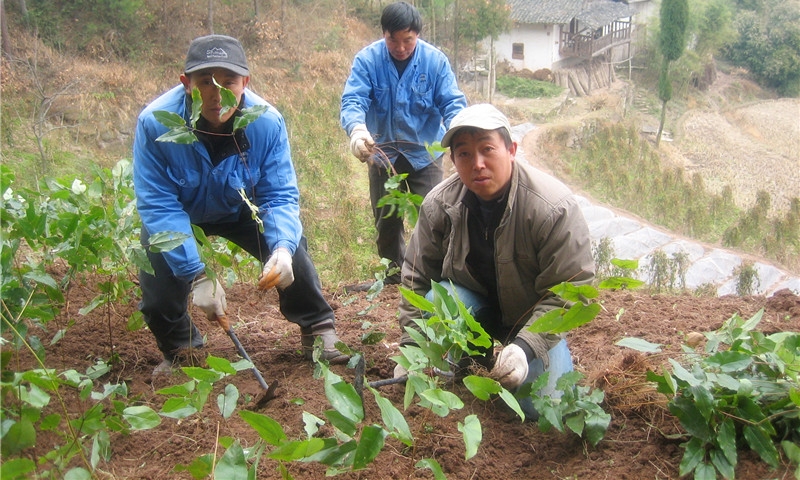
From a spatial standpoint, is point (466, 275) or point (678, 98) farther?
point (678, 98)

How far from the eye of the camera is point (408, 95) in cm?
357

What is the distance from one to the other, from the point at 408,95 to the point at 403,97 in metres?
0.03

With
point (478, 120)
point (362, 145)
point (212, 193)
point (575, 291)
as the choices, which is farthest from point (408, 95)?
Answer: point (575, 291)

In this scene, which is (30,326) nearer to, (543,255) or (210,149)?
(210,149)

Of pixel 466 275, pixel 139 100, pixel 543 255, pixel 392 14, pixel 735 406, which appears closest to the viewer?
pixel 735 406

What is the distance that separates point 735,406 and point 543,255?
2.30 ft

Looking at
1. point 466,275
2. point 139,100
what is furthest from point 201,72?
point 139,100

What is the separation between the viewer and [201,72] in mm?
2174

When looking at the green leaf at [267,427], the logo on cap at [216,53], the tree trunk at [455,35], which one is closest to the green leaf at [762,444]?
the green leaf at [267,427]

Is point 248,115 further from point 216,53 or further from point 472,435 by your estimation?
point 472,435

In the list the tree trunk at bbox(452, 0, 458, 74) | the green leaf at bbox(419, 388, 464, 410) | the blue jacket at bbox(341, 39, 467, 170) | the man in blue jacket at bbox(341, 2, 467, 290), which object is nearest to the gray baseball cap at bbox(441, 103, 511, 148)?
the green leaf at bbox(419, 388, 464, 410)

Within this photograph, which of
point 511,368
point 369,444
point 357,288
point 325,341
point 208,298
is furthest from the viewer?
point 357,288

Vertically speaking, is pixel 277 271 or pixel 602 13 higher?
pixel 277 271

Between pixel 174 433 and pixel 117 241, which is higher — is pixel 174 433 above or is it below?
below
